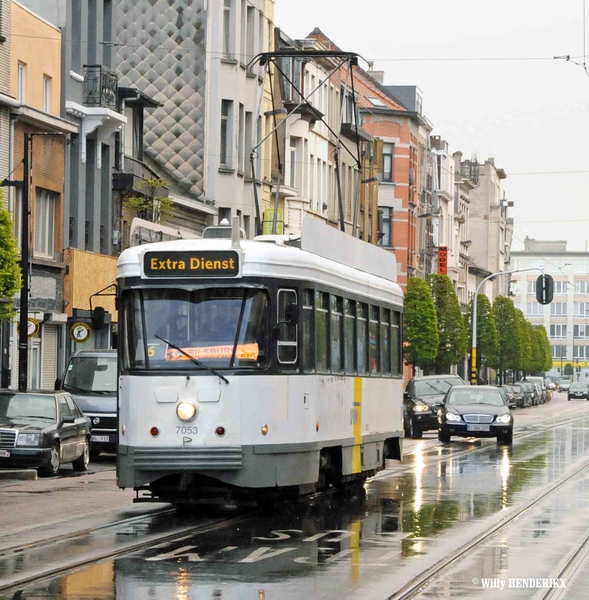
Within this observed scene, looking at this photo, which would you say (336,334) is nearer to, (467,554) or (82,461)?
(467,554)

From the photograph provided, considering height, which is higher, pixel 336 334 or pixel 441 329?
pixel 441 329

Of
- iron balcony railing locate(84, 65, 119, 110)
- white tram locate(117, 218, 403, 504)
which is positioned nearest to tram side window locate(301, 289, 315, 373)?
white tram locate(117, 218, 403, 504)

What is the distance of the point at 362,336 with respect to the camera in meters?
21.6

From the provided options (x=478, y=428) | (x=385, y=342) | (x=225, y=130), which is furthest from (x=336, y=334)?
(x=225, y=130)

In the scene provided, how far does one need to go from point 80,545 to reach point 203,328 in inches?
123

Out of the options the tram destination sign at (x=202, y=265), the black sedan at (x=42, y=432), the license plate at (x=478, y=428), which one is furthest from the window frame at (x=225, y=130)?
the tram destination sign at (x=202, y=265)

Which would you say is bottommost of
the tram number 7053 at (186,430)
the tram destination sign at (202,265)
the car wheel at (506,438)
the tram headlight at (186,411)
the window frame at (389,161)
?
the car wheel at (506,438)

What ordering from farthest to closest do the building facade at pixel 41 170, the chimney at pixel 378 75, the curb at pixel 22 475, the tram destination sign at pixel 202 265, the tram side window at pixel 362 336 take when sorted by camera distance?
1. the chimney at pixel 378 75
2. the building facade at pixel 41 170
3. the curb at pixel 22 475
4. the tram side window at pixel 362 336
5. the tram destination sign at pixel 202 265

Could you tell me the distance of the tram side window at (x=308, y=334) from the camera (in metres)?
18.3

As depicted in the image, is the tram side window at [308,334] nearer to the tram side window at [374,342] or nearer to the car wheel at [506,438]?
the tram side window at [374,342]

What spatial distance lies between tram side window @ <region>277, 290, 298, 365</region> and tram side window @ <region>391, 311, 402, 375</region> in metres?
5.94

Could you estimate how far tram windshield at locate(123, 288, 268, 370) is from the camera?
17.4m

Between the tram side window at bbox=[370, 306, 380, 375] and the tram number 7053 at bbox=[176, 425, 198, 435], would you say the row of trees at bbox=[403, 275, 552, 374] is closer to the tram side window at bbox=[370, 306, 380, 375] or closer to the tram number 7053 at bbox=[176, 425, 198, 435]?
the tram side window at bbox=[370, 306, 380, 375]

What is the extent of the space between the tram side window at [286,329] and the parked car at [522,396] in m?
69.5
